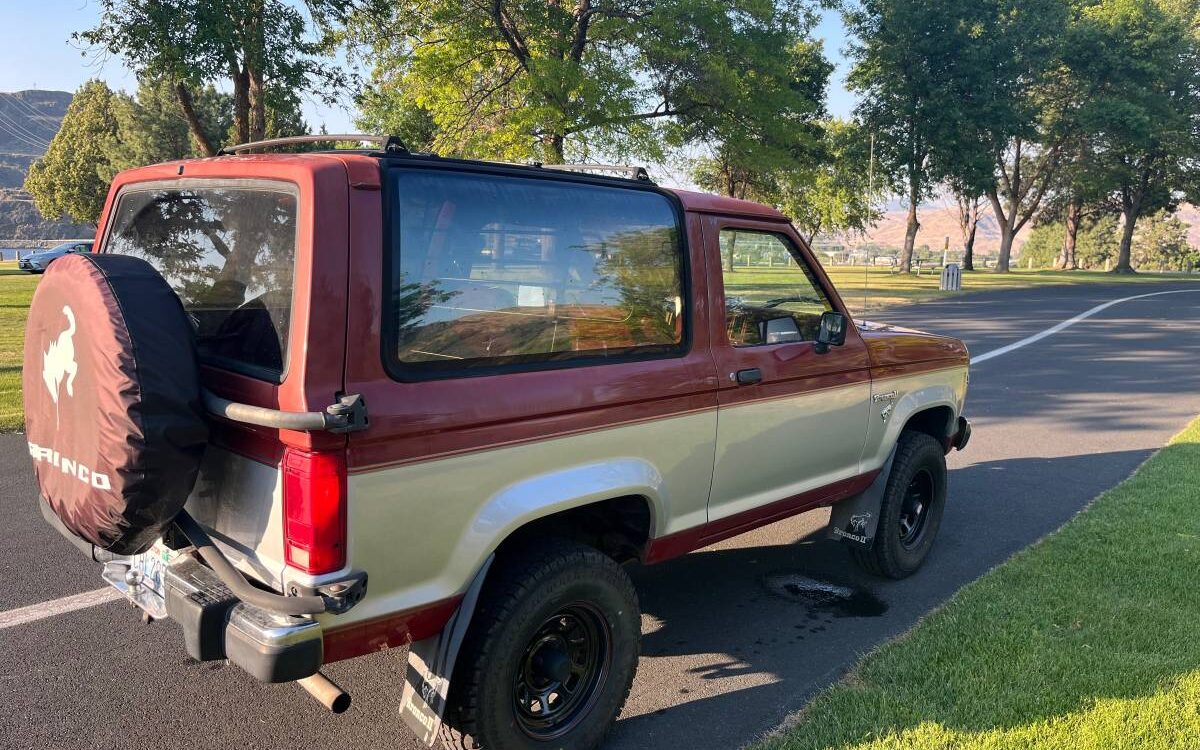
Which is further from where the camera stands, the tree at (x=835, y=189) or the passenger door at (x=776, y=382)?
the tree at (x=835, y=189)

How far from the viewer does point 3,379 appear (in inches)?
366

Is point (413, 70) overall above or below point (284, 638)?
above

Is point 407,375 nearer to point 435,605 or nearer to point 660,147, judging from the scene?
point 435,605

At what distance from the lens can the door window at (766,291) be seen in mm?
3607

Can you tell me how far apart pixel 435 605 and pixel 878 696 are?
182 centimetres

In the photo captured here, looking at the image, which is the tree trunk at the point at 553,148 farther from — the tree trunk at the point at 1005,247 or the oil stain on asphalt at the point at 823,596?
the tree trunk at the point at 1005,247

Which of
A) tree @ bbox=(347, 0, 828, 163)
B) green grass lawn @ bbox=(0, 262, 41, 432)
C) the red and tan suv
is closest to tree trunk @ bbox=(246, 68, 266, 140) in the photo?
tree @ bbox=(347, 0, 828, 163)

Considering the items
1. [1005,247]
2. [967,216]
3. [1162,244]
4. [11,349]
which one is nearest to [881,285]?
[1005,247]

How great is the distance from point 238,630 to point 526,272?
1435 millimetres

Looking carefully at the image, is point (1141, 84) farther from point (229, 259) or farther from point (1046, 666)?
point (229, 259)

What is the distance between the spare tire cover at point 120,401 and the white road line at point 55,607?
1.75 meters

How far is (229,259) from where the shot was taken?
2.68m

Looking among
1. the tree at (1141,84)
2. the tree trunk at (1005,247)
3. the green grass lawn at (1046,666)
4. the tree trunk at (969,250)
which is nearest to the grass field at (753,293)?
the green grass lawn at (1046,666)

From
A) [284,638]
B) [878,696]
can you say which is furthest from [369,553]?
[878,696]
